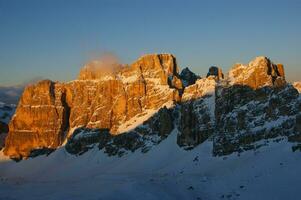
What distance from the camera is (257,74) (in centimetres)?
10350

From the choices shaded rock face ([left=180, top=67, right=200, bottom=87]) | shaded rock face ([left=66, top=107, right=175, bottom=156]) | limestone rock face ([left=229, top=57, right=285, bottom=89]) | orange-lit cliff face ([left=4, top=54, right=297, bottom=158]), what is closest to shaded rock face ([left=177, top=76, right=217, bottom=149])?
orange-lit cliff face ([left=4, top=54, right=297, bottom=158])

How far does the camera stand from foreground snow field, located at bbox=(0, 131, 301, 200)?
59.5m

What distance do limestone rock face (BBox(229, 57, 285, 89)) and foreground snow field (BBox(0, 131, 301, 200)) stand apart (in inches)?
644

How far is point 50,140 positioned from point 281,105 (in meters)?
101

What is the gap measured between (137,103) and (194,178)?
72838mm

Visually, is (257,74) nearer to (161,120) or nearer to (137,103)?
(161,120)

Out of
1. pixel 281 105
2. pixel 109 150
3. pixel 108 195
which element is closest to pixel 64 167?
pixel 109 150

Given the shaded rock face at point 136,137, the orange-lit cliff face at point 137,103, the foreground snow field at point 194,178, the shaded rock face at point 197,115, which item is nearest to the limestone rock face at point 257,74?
the orange-lit cliff face at point 137,103

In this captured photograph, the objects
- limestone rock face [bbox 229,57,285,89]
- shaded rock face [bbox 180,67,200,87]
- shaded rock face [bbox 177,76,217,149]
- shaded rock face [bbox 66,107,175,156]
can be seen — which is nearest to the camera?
limestone rock face [bbox 229,57,285,89]

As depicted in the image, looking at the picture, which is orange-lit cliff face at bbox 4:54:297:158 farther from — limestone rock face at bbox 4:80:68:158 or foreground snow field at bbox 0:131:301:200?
foreground snow field at bbox 0:131:301:200

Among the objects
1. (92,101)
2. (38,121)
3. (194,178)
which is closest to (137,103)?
(92,101)

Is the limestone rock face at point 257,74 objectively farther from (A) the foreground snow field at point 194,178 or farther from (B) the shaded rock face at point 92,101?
(B) the shaded rock face at point 92,101

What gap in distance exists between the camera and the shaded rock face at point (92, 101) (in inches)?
5940

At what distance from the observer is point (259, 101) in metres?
95.9
